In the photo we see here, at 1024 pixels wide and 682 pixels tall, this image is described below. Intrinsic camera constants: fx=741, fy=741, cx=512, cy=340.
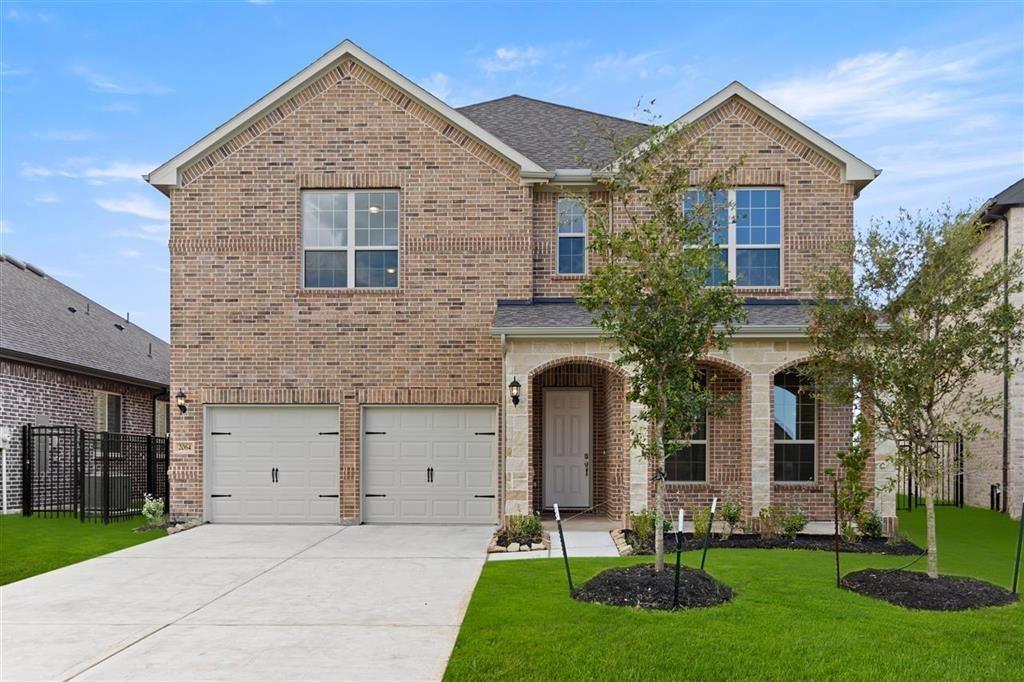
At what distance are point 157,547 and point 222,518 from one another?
239cm

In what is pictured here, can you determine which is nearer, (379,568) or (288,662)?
(288,662)

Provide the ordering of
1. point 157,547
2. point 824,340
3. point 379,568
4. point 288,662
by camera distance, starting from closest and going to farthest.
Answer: point 288,662 → point 824,340 → point 379,568 → point 157,547

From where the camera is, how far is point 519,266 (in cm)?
1405

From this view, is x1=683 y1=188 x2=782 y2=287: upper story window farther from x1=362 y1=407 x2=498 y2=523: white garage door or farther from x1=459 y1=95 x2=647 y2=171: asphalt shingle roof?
x1=362 y1=407 x2=498 y2=523: white garage door

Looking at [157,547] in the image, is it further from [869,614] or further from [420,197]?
[869,614]

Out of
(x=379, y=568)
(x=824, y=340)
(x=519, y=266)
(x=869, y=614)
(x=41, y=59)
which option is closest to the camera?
(x=869, y=614)

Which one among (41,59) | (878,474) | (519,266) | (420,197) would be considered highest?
(41,59)

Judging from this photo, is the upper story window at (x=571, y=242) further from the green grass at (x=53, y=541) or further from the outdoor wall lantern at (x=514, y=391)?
the green grass at (x=53, y=541)

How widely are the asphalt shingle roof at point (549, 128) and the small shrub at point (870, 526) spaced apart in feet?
24.7

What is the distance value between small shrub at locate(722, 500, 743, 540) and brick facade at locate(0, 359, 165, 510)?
1514 centimetres

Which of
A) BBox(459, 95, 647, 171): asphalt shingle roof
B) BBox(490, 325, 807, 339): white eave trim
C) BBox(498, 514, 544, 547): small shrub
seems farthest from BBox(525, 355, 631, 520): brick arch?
BBox(459, 95, 647, 171): asphalt shingle roof

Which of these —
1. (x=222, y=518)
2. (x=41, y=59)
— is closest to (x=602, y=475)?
(x=222, y=518)

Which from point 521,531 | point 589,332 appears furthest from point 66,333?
point 589,332

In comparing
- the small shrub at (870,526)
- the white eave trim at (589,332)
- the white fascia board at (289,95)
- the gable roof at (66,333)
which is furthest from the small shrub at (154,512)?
the small shrub at (870,526)
